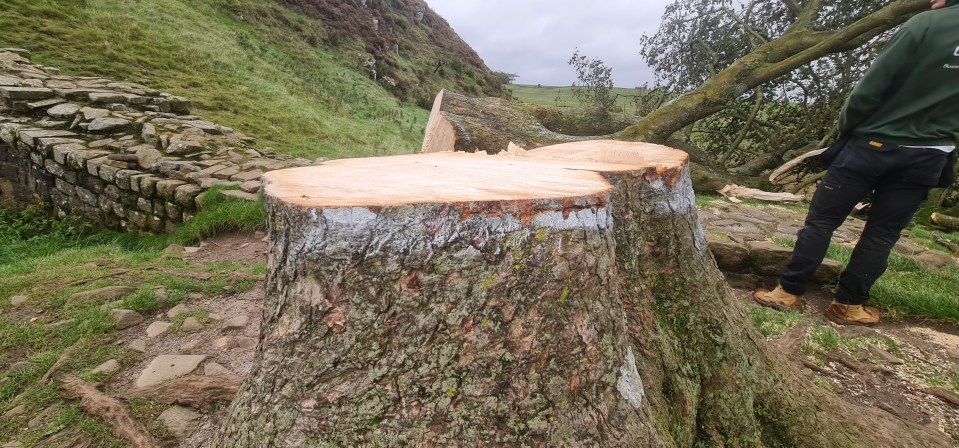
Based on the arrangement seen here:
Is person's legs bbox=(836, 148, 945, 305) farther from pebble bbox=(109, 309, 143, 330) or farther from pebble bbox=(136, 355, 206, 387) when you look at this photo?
pebble bbox=(109, 309, 143, 330)

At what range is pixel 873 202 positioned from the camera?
2.72m

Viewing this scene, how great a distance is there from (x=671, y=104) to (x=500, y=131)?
2.89 m

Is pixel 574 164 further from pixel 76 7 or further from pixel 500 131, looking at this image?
pixel 76 7

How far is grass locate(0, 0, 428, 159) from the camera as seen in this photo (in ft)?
27.3

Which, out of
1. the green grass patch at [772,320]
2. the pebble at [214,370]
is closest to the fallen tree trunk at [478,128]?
the pebble at [214,370]

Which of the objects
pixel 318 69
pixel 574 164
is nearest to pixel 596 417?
pixel 574 164

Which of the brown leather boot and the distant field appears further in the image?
the distant field

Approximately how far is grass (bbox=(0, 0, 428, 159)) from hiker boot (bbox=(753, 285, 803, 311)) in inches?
292

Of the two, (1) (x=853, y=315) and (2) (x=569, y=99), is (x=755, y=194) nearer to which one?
(1) (x=853, y=315)

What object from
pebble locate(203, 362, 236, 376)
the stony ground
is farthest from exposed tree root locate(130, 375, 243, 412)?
pebble locate(203, 362, 236, 376)

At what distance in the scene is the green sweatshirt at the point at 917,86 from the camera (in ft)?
7.57

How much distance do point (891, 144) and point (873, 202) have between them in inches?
16.6

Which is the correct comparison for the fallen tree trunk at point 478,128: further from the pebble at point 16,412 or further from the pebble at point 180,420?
the pebble at point 16,412

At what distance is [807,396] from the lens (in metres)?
1.76
